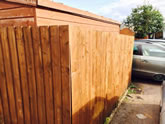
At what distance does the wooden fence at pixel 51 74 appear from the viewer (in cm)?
146

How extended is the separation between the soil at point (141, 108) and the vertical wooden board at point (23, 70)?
190 cm

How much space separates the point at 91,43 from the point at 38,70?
83cm

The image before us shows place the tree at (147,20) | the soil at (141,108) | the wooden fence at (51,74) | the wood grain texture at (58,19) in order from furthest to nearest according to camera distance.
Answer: the tree at (147,20) < the soil at (141,108) < the wood grain texture at (58,19) < the wooden fence at (51,74)

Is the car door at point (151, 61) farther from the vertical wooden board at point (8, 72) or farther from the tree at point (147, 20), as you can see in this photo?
the tree at point (147, 20)

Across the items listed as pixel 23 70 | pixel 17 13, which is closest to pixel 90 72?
pixel 23 70

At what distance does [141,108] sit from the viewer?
3.48m

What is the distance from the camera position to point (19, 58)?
5.84 ft

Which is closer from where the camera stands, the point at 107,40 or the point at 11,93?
the point at 11,93

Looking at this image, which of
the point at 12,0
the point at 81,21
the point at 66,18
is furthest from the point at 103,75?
the point at 12,0

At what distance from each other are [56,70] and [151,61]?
15.0 feet

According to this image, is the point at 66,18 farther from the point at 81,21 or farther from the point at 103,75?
the point at 103,75

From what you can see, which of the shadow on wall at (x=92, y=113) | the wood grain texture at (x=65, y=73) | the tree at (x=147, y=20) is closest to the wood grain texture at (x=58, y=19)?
the wood grain texture at (x=65, y=73)

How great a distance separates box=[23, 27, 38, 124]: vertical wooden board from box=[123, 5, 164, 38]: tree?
17796 mm

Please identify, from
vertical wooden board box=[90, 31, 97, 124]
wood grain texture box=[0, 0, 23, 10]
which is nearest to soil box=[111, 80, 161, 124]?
vertical wooden board box=[90, 31, 97, 124]
